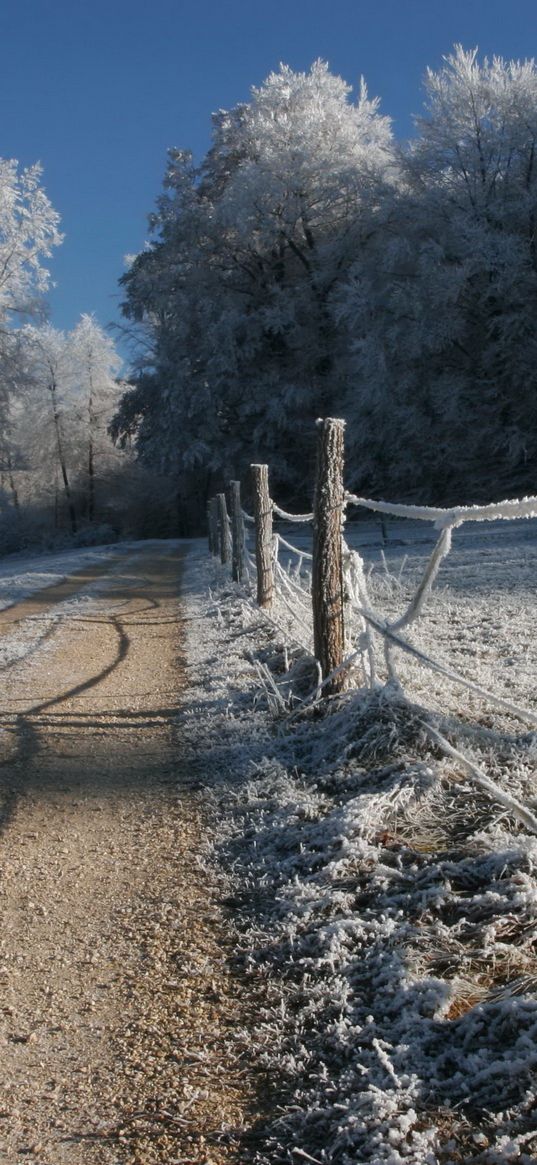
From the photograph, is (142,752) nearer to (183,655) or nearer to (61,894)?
(61,894)

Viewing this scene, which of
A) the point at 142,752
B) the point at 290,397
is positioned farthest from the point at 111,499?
the point at 142,752

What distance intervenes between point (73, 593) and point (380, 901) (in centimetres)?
1153

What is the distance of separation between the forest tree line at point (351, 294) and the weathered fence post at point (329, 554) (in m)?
19.9

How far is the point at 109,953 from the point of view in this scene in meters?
3.31

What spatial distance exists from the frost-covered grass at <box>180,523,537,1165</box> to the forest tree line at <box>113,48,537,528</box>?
2120 cm

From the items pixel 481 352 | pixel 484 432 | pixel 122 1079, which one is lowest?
pixel 122 1079

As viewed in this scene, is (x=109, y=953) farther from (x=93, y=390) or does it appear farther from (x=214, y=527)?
(x=93, y=390)

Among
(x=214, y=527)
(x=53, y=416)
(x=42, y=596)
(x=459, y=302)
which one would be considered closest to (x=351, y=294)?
(x=459, y=302)

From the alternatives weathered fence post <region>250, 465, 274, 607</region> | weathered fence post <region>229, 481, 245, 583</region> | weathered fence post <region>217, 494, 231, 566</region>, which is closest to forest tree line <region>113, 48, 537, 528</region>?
weathered fence post <region>217, 494, 231, 566</region>

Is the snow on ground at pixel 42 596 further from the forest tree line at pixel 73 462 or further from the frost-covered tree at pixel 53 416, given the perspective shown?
the frost-covered tree at pixel 53 416

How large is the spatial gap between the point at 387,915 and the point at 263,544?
6.20 metres

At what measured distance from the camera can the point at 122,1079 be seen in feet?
8.55

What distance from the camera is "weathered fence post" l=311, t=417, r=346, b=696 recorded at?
580 centimetres

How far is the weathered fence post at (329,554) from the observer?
5801 millimetres
